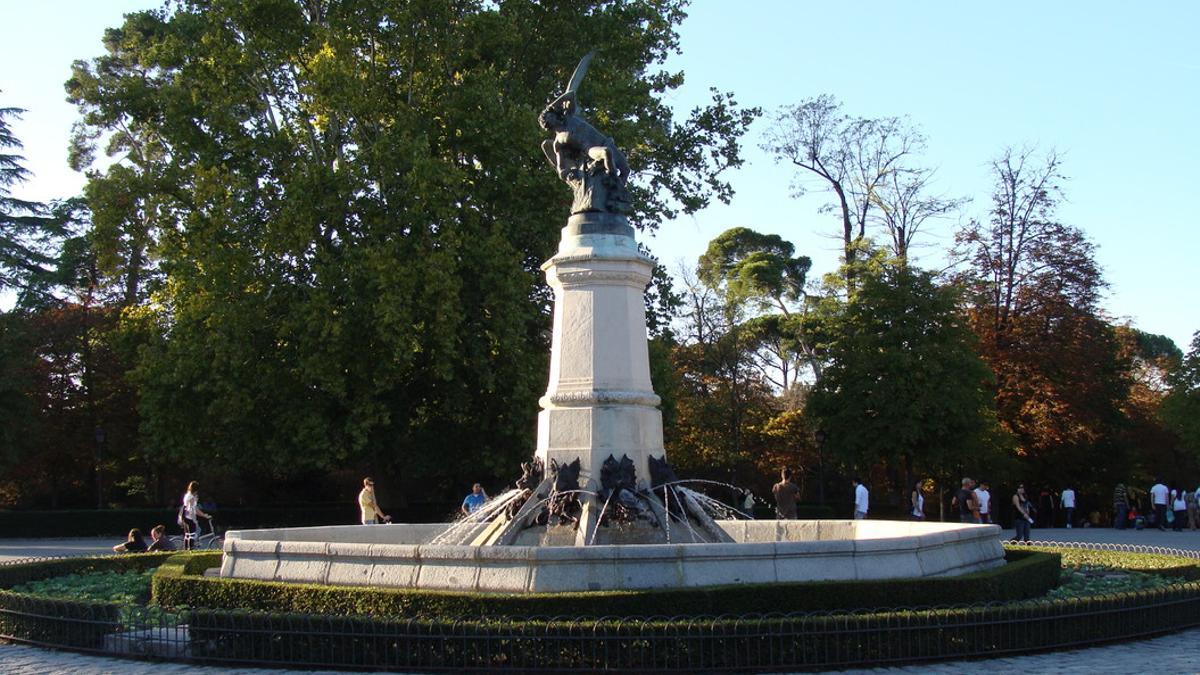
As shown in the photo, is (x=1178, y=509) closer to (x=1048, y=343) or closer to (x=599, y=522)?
(x=1048, y=343)

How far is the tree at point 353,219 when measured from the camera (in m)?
27.7

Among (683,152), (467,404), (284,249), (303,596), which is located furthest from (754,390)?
(303,596)

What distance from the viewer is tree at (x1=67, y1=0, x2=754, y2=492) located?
1092 inches

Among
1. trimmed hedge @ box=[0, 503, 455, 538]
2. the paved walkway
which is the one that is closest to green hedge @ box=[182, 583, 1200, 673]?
the paved walkway

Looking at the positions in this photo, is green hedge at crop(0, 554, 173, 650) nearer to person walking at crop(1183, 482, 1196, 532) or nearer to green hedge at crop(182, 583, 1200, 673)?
green hedge at crop(182, 583, 1200, 673)

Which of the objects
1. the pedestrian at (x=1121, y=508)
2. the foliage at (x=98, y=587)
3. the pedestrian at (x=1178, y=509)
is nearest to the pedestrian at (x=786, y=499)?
the foliage at (x=98, y=587)

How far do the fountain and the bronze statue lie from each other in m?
0.02

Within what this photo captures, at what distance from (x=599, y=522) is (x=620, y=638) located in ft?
12.0

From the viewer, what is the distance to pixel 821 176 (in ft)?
155

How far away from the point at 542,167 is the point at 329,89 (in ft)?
17.0

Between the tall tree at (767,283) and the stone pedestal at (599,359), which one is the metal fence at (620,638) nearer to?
the stone pedestal at (599,359)

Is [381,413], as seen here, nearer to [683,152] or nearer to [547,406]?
[683,152]

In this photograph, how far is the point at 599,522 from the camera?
13414mm

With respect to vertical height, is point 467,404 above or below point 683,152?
below
